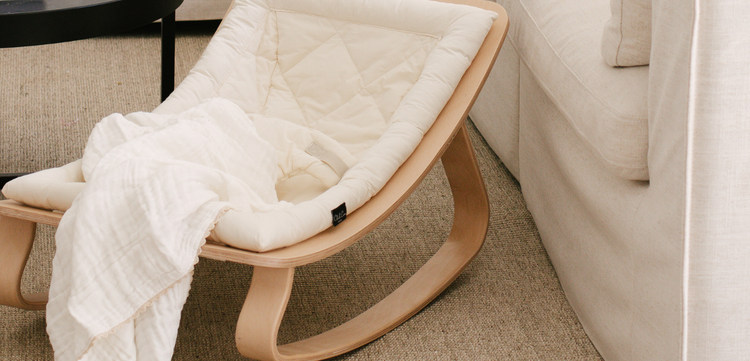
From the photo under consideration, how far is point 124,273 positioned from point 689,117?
0.81 metres

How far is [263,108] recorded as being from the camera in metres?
1.51

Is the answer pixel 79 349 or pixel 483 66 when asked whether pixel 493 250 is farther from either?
pixel 79 349

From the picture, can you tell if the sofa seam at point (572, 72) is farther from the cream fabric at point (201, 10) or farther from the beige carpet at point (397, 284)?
the cream fabric at point (201, 10)

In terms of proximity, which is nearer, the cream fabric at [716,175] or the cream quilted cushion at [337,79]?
the cream fabric at [716,175]

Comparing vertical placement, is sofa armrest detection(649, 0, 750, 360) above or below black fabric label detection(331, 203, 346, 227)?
above

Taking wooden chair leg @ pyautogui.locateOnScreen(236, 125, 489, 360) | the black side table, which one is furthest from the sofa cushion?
the black side table

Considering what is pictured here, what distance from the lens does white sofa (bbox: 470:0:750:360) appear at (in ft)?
2.74

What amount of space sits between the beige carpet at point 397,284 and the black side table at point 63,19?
52 centimetres

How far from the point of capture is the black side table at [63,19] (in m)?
1.23

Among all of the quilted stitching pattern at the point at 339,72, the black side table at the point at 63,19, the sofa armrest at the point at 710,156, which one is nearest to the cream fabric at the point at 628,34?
the sofa armrest at the point at 710,156

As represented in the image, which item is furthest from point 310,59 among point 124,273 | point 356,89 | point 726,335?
point 726,335

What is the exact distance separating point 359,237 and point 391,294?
32 cm

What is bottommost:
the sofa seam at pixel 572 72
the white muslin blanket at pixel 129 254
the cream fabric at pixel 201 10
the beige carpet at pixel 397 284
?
the beige carpet at pixel 397 284

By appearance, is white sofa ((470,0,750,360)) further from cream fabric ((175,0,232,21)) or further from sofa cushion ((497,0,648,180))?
cream fabric ((175,0,232,21))
